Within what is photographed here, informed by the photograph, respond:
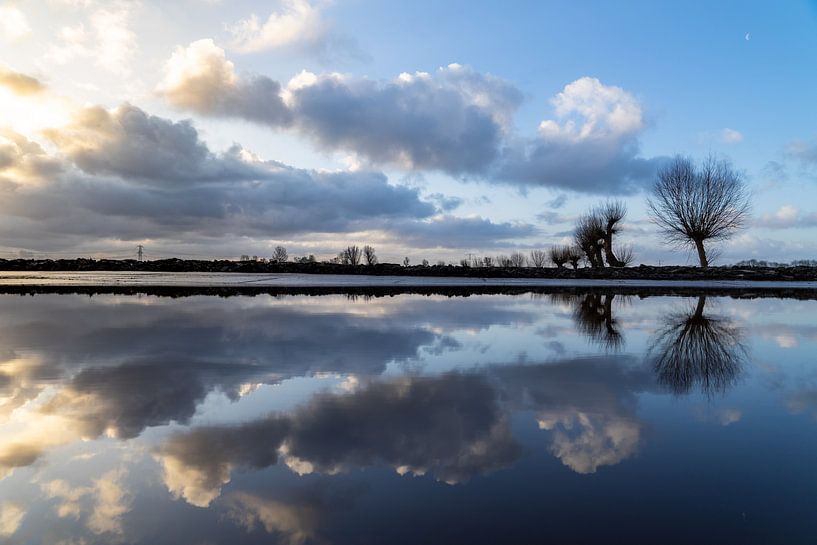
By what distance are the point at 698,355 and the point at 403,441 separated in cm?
430

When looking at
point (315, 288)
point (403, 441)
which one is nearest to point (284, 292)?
point (315, 288)

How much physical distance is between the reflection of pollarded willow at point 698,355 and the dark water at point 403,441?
0.14ft

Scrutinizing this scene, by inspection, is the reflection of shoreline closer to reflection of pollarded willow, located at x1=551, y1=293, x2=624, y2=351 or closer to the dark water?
reflection of pollarded willow, located at x1=551, y1=293, x2=624, y2=351

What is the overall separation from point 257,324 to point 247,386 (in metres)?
3.97

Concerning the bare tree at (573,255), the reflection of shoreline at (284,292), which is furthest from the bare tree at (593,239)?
the reflection of shoreline at (284,292)

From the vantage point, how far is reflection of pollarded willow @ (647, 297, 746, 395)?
15.1 feet

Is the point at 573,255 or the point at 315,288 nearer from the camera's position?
the point at 315,288

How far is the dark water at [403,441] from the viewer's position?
2.18 meters

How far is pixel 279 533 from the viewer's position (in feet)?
6.95

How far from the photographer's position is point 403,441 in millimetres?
3098

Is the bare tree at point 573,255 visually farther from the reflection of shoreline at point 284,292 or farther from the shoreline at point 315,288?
the reflection of shoreline at point 284,292

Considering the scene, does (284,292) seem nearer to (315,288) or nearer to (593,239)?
(315,288)

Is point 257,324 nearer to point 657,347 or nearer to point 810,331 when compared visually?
point 657,347

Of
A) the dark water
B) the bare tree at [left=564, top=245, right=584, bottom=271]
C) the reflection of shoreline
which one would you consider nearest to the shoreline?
the reflection of shoreline
